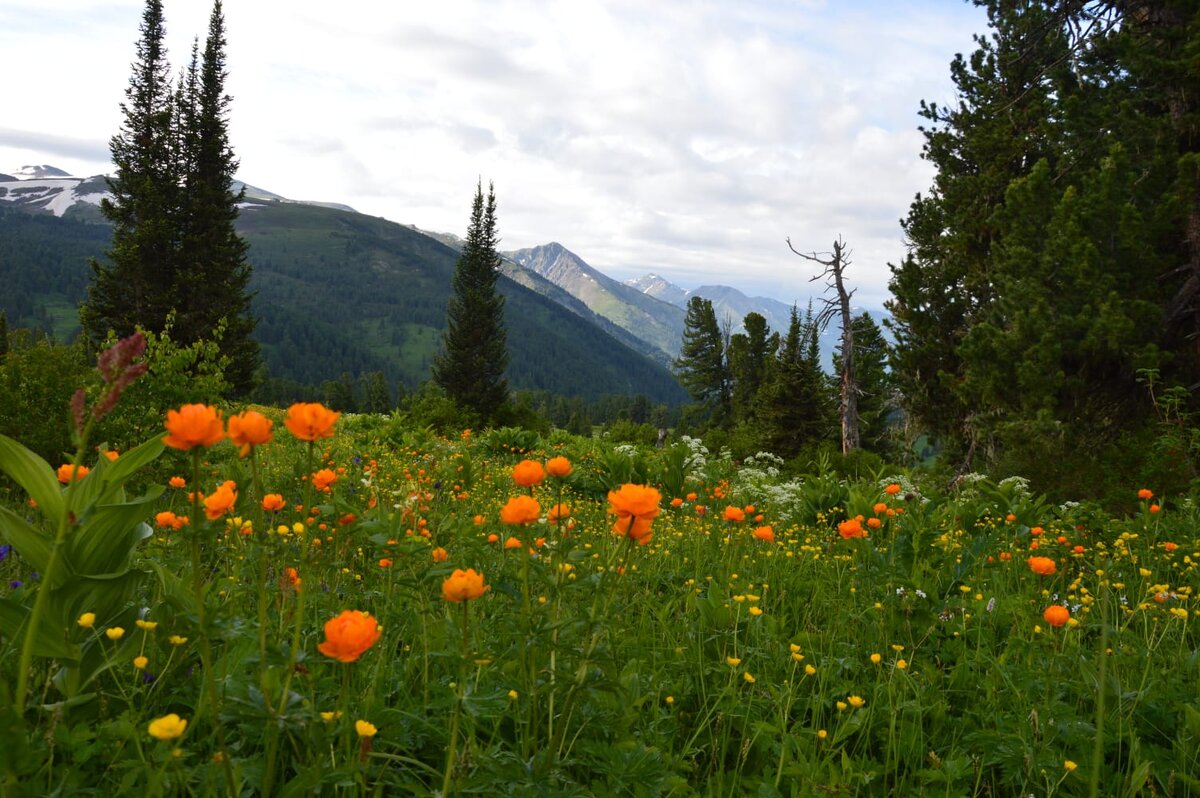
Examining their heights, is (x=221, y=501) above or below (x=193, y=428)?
below

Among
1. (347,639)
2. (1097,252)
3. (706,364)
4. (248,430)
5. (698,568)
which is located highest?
(1097,252)

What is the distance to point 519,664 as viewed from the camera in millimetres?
2070

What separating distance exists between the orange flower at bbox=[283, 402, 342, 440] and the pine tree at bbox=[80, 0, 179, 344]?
27090mm

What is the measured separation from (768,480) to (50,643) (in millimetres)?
8486

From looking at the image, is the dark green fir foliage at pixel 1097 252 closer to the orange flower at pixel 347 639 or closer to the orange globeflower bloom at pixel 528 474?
the orange globeflower bloom at pixel 528 474

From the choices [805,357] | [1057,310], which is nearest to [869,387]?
[805,357]

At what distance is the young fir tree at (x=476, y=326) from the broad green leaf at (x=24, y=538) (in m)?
40.9

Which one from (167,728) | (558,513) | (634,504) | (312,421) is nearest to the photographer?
(167,728)

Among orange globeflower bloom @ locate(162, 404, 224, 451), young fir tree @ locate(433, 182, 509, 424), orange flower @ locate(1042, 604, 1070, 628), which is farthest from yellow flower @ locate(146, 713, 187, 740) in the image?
young fir tree @ locate(433, 182, 509, 424)

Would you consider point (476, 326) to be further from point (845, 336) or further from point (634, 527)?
point (634, 527)

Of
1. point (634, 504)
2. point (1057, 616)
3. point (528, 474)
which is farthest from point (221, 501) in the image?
point (1057, 616)

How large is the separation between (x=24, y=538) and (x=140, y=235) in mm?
27687

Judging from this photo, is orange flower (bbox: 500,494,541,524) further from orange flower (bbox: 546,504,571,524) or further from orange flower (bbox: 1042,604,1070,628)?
orange flower (bbox: 1042,604,1070,628)

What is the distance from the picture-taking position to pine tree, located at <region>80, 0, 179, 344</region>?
23.7 m
